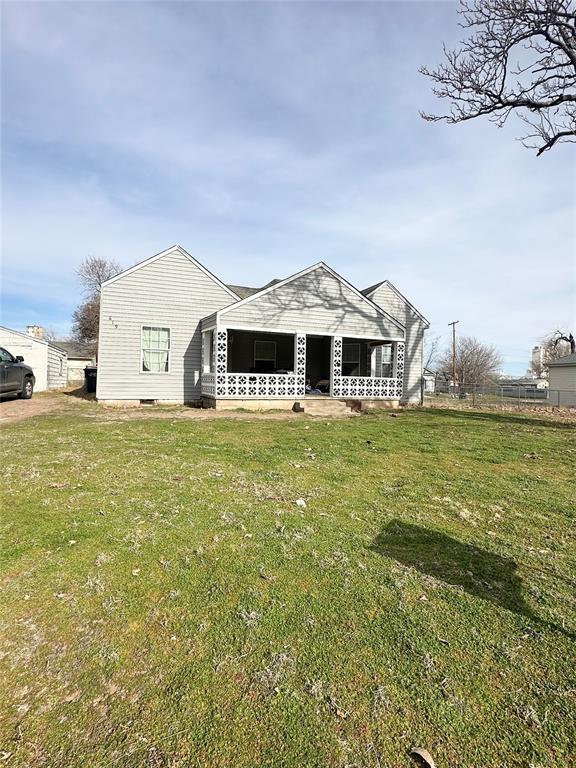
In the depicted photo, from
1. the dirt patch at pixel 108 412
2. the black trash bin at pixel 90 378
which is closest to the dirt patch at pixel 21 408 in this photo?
the dirt patch at pixel 108 412

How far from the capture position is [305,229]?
70.9 ft

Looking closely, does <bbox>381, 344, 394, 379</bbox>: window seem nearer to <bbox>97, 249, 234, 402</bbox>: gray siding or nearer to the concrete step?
the concrete step

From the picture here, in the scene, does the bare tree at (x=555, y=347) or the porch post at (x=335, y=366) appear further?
the bare tree at (x=555, y=347)

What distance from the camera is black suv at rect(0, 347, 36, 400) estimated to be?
41.6ft

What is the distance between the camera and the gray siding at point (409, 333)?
18.1 metres

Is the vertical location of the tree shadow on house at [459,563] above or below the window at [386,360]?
below

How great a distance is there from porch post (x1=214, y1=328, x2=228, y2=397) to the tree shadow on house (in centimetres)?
1024

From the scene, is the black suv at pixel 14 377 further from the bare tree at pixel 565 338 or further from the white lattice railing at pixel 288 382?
the bare tree at pixel 565 338

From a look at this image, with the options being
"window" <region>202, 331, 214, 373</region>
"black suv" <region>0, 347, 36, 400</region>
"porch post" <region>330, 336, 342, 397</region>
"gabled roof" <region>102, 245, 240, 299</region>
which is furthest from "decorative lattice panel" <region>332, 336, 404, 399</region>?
"black suv" <region>0, 347, 36, 400</region>

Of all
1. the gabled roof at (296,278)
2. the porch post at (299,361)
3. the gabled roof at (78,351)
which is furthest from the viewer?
the gabled roof at (78,351)

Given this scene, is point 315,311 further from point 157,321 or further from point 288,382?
point 157,321

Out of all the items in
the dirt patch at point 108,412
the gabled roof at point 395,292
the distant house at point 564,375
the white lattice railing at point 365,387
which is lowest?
the dirt patch at point 108,412

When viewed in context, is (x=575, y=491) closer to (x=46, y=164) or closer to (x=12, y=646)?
(x=12, y=646)

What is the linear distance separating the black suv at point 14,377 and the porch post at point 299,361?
966 centimetres
